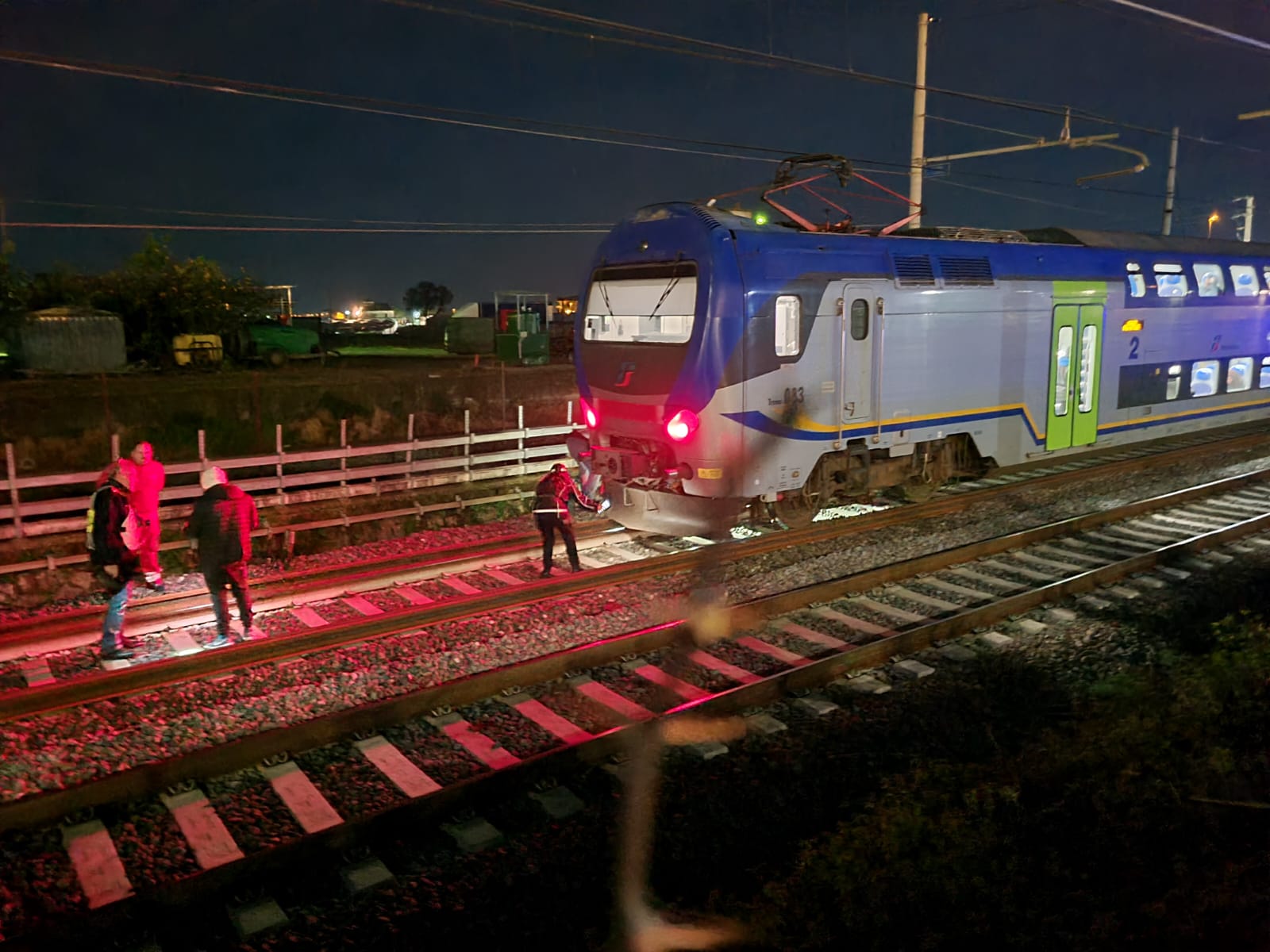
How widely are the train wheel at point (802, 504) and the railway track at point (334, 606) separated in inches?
8.0

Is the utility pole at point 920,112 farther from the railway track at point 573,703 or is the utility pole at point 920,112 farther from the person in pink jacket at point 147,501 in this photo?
the person in pink jacket at point 147,501

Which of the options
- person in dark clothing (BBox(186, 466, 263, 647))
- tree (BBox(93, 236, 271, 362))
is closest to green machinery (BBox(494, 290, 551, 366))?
tree (BBox(93, 236, 271, 362))

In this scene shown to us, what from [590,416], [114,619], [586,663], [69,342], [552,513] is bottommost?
[586,663]

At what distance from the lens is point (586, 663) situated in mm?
7211

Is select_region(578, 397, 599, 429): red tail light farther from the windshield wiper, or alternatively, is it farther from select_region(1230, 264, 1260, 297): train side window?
select_region(1230, 264, 1260, 297): train side window

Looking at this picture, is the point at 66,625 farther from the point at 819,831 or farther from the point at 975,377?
the point at 975,377

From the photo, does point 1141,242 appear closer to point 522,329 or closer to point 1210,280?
point 1210,280

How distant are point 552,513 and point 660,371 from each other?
1.89 metres

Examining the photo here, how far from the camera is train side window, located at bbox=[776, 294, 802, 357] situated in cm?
952

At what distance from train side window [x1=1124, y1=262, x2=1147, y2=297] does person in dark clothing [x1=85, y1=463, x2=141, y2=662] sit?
13885mm

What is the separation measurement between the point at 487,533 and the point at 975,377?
6692 mm

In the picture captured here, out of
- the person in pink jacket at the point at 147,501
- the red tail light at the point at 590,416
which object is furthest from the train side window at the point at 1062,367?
the person in pink jacket at the point at 147,501

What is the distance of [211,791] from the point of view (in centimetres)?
548

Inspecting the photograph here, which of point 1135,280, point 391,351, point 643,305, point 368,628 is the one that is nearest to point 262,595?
point 368,628
